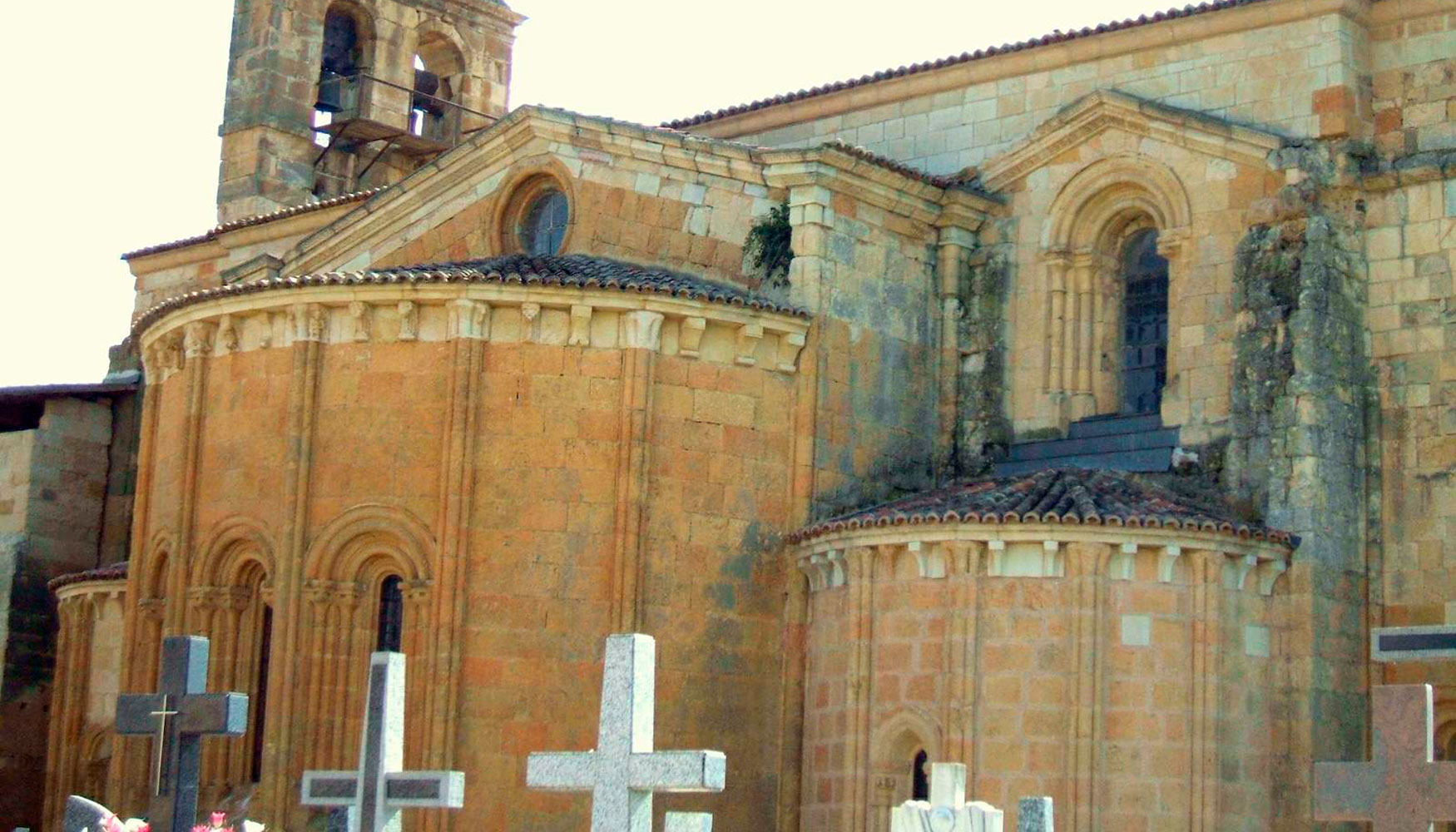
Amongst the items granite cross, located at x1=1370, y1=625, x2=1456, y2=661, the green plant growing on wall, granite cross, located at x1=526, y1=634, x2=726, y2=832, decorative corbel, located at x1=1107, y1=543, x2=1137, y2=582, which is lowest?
granite cross, located at x1=526, y1=634, x2=726, y2=832

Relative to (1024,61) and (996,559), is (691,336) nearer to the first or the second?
(996,559)

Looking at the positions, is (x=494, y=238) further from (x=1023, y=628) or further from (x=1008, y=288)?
(x=1023, y=628)

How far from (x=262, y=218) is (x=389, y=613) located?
993 cm

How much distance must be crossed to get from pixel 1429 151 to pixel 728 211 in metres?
6.62

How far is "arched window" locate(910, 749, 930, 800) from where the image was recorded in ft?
73.6

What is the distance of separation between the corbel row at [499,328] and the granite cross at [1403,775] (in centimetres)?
1051

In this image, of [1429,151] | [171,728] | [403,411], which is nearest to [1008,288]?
[1429,151]

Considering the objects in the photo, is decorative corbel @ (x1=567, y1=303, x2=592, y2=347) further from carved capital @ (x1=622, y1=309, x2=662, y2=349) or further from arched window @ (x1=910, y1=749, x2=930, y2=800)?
arched window @ (x1=910, y1=749, x2=930, y2=800)

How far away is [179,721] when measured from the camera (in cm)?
1664

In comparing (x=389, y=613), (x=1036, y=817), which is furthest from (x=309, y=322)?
(x=1036, y=817)

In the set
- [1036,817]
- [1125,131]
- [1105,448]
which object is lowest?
[1036,817]

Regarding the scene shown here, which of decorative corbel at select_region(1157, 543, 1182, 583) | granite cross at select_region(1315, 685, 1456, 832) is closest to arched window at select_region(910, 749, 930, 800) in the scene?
decorative corbel at select_region(1157, 543, 1182, 583)

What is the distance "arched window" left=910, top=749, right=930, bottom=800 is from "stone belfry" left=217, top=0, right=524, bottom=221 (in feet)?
50.6

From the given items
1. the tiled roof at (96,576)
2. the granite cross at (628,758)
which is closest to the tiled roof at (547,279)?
the tiled roof at (96,576)
